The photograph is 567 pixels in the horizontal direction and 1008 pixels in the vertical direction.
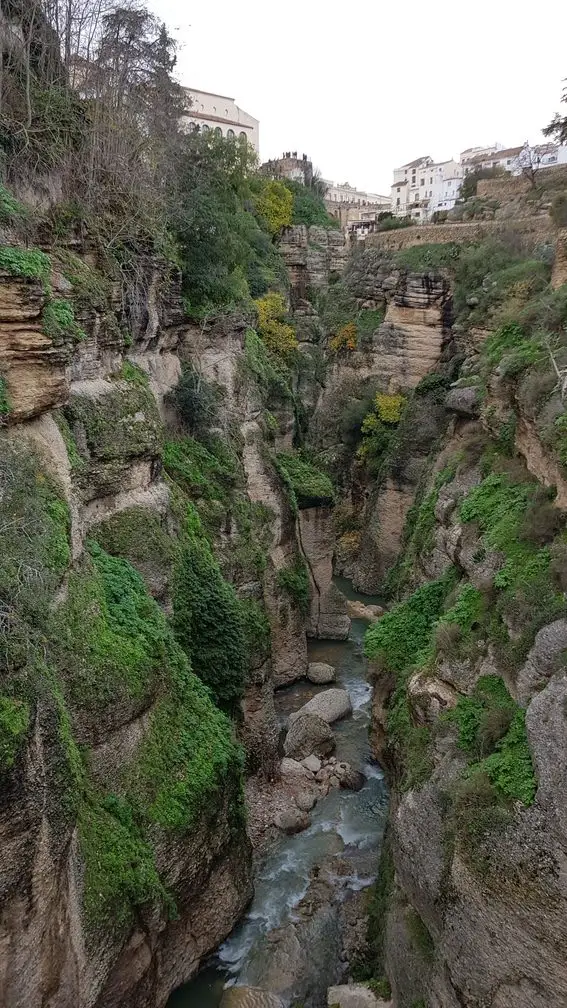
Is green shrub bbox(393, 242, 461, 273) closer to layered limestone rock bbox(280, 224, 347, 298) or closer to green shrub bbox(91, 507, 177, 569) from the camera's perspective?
layered limestone rock bbox(280, 224, 347, 298)

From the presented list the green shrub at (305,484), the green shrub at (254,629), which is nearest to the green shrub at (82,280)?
the green shrub at (254,629)

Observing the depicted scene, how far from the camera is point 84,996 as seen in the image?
896 centimetres

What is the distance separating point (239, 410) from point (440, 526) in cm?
698

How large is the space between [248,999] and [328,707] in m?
9.36

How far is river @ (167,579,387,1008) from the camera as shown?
1195cm

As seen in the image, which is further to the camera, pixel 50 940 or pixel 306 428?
pixel 306 428

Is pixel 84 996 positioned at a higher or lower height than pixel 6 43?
lower

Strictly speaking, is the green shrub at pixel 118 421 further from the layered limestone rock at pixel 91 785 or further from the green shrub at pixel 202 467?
the green shrub at pixel 202 467

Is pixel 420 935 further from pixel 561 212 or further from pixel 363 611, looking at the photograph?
pixel 561 212

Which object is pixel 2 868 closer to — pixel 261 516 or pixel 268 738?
pixel 268 738

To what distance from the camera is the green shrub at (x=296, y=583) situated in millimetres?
21375

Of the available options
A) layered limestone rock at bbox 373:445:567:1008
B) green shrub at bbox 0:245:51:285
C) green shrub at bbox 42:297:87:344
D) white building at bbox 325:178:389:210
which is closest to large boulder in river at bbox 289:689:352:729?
layered limestone rock at bbox 373:445:567:1008

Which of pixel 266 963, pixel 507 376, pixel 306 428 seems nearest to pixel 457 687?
pixel 266 963

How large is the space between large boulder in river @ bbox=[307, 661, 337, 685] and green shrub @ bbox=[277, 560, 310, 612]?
2.05 meters
